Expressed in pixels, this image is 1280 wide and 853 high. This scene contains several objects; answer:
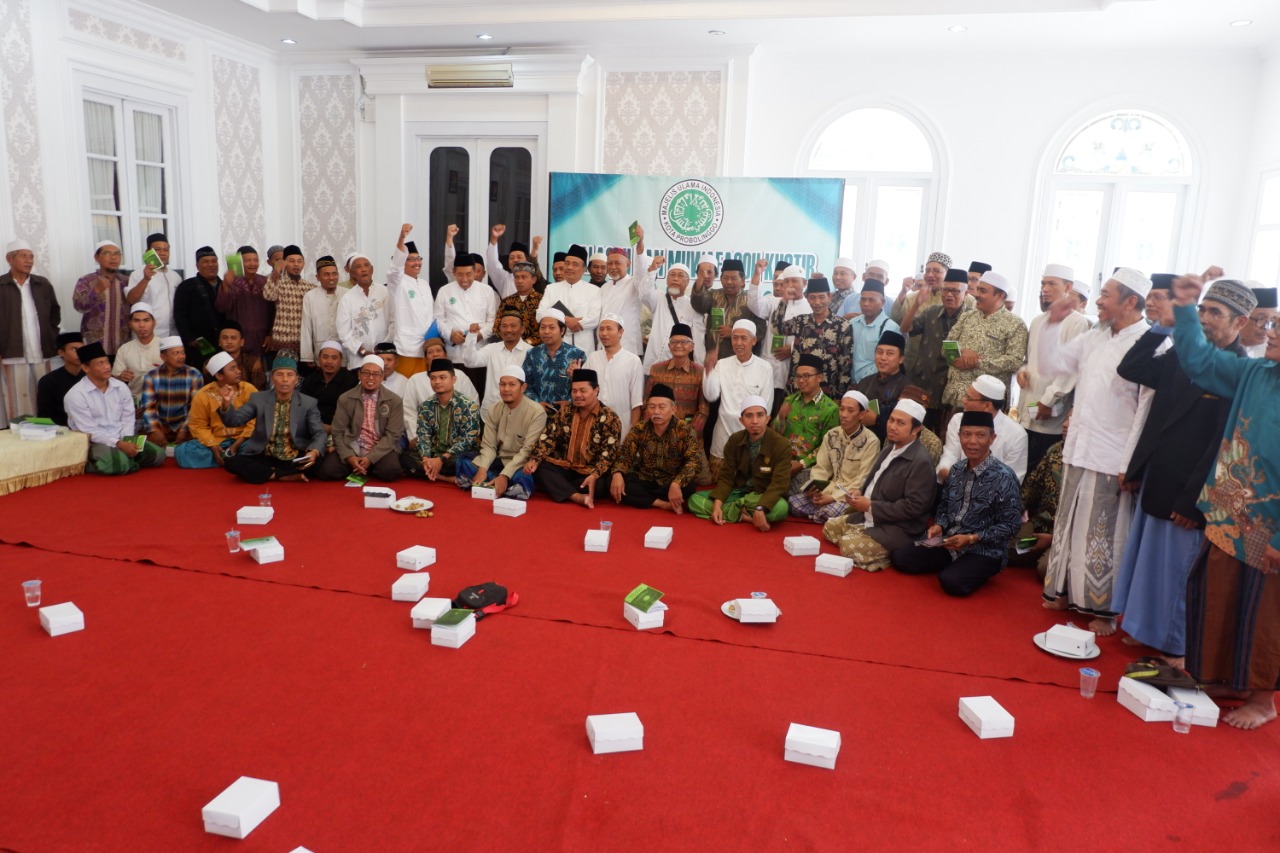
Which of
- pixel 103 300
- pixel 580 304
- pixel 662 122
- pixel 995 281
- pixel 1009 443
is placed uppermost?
pixel 662 122

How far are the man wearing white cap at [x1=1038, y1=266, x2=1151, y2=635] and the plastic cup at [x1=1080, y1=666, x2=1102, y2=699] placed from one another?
24.8 inches

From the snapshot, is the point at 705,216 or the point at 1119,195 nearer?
the point at 705,216

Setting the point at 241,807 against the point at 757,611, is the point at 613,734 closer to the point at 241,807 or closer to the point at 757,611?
the point at 241,807

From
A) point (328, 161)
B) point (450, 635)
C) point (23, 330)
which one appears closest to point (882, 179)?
Result: point (328, 161)

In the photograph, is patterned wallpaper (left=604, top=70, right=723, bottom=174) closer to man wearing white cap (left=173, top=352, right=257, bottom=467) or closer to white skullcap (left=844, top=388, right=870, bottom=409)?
white skullcap (left=844, top=388, right=870, bottom=409)

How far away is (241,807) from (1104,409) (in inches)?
132

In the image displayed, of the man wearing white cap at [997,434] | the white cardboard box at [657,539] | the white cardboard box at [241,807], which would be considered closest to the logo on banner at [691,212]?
the man wearing white cap at [997,434]

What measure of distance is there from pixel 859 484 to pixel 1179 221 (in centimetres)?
484

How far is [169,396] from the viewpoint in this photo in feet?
19.9

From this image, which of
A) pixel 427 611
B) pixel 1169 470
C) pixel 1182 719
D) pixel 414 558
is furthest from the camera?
pixel 414 558

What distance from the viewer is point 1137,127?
7465 millimetres

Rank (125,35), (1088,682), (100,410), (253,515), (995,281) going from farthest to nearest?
(125,35) → (100,410) → (995,281) → (253,515) → (1088,682)

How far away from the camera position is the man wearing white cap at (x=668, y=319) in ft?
19.5

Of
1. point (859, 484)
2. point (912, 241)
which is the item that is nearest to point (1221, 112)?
point (912, 241)
